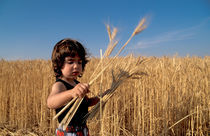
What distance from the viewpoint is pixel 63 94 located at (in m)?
0.67

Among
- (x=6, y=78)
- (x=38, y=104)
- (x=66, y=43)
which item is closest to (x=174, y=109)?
(x=66, y=43)

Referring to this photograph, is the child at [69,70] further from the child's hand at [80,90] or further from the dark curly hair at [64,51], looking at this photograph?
the child's hand at [80,90]

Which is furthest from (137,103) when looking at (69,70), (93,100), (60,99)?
(60,99)

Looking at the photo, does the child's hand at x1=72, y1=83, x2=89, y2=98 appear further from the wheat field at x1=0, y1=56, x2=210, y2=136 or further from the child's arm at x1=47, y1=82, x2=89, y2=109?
the wheat field at x1=0, y1=56, x2=210, y2=136

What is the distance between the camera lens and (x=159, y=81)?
1.76 meters

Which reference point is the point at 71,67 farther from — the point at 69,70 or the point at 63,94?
the point at 63,94

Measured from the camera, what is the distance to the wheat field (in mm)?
1540

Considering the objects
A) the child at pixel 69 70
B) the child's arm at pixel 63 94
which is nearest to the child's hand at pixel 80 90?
the child's arm at pixel 63 94

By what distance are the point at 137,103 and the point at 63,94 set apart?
54.3 inches

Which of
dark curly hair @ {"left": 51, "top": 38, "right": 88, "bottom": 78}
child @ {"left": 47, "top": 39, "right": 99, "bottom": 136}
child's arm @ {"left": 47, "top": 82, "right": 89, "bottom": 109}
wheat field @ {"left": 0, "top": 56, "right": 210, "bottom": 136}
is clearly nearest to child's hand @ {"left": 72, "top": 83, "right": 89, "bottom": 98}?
child's arm @ {"left": 47, "top": 82, "right": 89, "bottom": 109}

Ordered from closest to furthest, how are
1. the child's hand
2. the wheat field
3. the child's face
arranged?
the child's hand < the child's face < the wheat field

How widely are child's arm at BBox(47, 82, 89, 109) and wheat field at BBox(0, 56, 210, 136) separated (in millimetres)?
532

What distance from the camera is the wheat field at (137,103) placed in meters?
1.54

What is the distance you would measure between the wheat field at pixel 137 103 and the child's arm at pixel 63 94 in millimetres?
532
